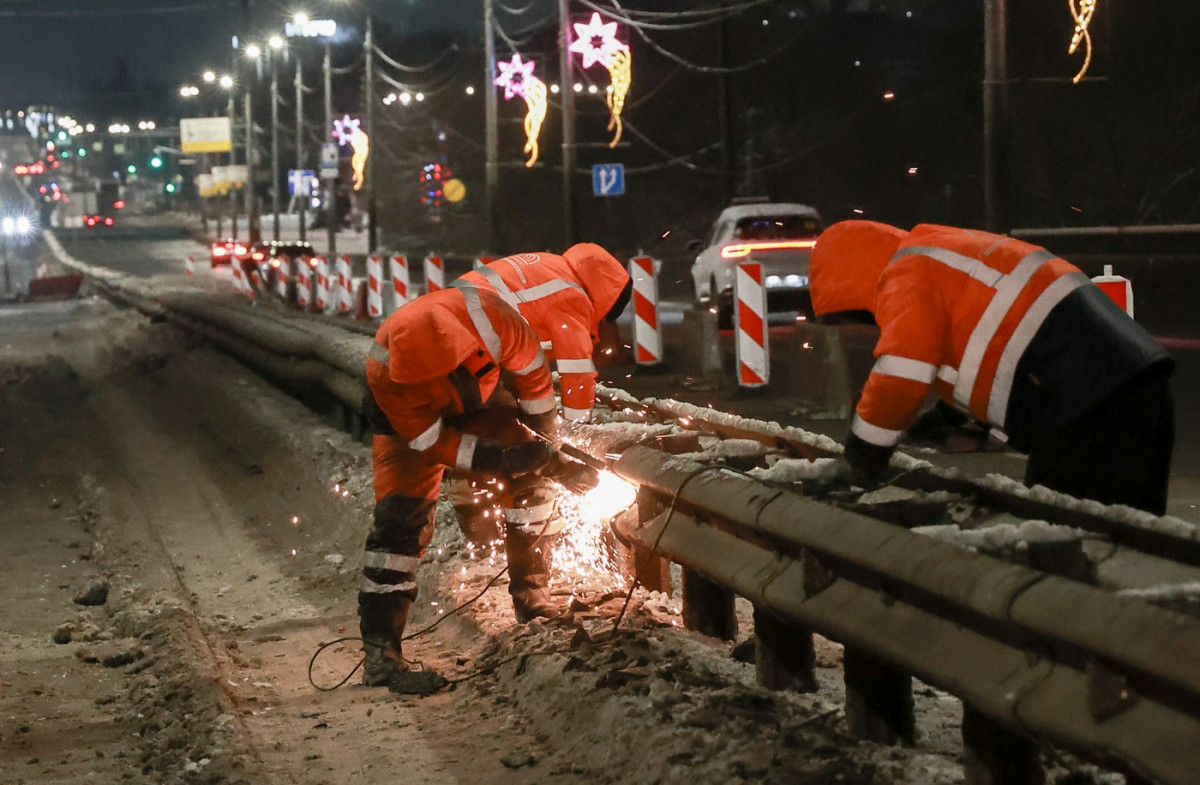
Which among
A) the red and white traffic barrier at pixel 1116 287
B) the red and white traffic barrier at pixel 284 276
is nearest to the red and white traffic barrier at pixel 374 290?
the red and white traffic barrier at pixel 284 276

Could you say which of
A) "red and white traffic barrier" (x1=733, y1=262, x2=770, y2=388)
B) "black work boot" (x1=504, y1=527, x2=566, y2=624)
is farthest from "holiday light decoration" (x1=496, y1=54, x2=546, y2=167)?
"black work boot" (x1=504, y1=527, x2=566, y2=624)

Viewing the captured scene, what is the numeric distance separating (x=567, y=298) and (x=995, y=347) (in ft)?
8.07

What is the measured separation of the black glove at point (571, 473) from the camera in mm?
6719

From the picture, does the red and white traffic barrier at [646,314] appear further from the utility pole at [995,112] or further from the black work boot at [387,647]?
the black work boot at [387,647]

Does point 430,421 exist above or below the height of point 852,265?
below

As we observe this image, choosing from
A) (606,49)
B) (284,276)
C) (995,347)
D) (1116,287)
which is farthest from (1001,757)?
(284,276)

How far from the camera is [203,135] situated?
321ft

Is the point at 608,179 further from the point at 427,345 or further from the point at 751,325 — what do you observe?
the point at 427,345

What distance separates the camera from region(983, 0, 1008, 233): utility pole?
15727 mm

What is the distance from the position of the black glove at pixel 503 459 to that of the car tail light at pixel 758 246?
15.4m

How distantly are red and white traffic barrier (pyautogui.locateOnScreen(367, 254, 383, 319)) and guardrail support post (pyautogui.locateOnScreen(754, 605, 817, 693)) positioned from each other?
2020cm

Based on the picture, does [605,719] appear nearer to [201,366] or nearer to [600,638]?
[600,638]

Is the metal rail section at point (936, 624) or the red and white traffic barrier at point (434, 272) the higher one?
the red and white traffic barrier at point (434, 272)

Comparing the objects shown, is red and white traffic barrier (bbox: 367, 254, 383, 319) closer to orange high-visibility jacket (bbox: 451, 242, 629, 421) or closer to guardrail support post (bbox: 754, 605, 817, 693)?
orange high-visibility jacket (bbox: 451, 242, 629, 421)
